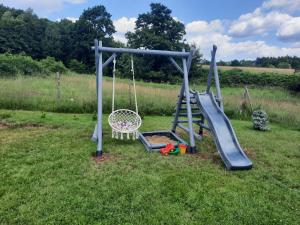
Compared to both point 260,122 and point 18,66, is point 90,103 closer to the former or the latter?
point 260,122

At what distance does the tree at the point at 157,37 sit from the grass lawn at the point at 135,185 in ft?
88.6

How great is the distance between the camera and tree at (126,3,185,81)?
32.6 metres

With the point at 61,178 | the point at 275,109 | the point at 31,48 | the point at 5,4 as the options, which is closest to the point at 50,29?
the point at 31,48

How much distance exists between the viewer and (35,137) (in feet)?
19.8

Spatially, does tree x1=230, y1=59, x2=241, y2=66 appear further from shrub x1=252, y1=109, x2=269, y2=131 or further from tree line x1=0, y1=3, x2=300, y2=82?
shrub x1=252, y1=109, x2=269, y2=131

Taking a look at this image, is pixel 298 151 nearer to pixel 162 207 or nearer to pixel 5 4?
pixel 162 207

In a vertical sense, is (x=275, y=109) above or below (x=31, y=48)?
below

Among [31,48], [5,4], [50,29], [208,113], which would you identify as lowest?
[208,113]

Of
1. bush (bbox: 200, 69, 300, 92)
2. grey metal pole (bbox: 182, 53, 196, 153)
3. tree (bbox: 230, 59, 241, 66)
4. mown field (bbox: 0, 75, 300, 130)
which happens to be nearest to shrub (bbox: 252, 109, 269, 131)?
mown field (bbox: 0, 75, 300, 130)

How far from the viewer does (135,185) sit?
3.76m

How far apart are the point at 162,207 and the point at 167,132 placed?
11.9ft

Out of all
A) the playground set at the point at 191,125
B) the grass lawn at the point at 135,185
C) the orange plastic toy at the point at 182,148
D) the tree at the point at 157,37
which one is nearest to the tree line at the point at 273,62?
the tree at the point at 157,37

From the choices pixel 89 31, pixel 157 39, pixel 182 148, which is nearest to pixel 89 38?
pixel 89 31

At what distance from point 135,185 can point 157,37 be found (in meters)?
30.4
